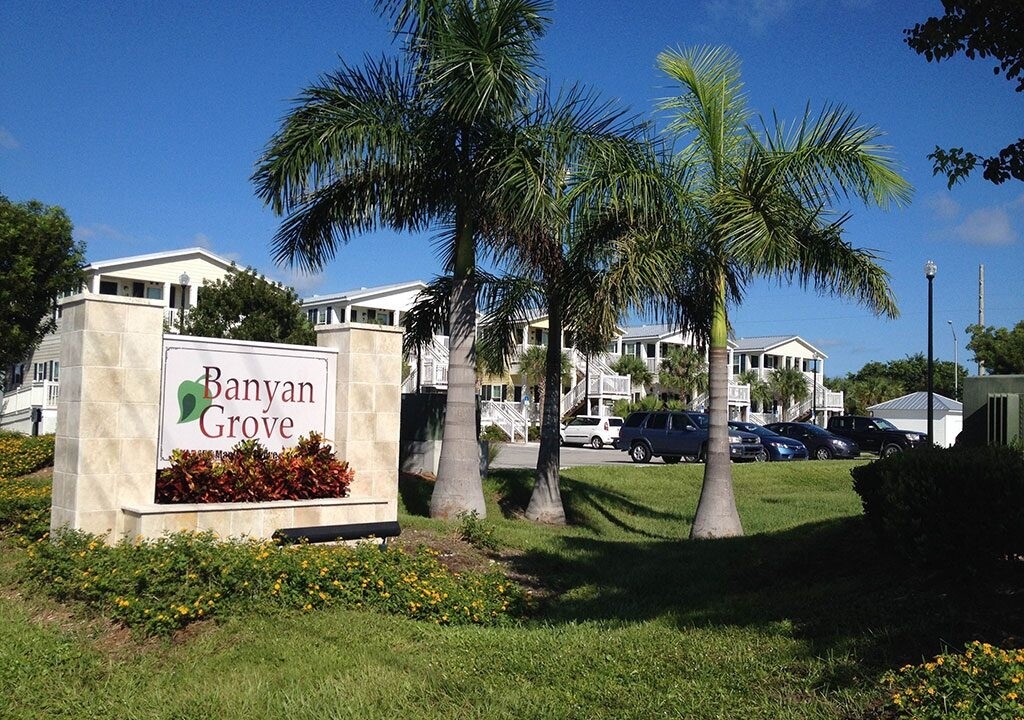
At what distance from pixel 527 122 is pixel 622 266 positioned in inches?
90.7

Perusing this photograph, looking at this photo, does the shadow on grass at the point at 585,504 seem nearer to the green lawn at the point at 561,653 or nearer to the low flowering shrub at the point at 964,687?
the green lawn at the point at 561,653

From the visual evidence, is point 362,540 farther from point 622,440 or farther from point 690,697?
point 622,440

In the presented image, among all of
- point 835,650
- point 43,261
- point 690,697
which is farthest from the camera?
point 43,261

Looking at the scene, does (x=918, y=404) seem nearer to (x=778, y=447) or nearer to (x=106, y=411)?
(x=778, y=447)

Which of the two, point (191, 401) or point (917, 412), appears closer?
point (191, 401)

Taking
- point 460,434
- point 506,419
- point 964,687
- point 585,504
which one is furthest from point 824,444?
point 964,687

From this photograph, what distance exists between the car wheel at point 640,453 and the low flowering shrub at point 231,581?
23.7 m

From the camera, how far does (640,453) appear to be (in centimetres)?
3173

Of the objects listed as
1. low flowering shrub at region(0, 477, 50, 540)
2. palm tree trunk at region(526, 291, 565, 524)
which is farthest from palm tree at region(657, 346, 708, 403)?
low flowering shrub at region(0, 477, 50, 540)

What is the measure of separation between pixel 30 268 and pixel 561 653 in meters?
19.5

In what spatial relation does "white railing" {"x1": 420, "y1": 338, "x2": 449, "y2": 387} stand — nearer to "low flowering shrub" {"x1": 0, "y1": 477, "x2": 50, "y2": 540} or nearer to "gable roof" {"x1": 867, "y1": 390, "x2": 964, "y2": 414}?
"gable roof" {"x1": 867, "y1": 390, "x2": 964, "y2": 414}

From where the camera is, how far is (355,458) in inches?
397

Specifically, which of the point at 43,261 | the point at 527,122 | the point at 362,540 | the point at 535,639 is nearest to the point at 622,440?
the point at 43,261

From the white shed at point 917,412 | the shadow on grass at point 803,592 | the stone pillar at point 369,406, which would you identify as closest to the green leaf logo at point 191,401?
the stone pillar at point 369,406
